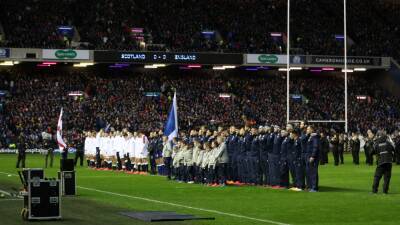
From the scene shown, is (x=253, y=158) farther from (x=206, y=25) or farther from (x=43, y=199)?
(x=206, y=25)

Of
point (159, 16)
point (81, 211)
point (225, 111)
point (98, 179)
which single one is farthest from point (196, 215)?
point (159, 16)

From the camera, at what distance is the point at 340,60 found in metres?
73.4

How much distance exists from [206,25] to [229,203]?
5459cm

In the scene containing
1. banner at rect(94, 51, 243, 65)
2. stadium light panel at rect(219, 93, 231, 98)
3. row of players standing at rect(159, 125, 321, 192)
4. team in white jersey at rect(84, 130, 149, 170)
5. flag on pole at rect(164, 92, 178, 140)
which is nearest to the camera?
row of players standing at rect(159, 125, 321, 192)

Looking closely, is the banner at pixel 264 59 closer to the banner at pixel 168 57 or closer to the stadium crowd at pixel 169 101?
the banner at pixel 168 57

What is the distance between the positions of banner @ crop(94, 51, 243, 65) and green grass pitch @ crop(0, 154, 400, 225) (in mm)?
37157

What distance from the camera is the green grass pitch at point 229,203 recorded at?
58.4ft

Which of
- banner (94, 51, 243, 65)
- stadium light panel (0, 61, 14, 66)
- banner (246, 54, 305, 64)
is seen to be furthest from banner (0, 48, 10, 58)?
banner (246, 54, 305, 64)

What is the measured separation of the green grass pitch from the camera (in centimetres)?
1780

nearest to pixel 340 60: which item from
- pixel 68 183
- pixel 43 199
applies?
pixel 68 183

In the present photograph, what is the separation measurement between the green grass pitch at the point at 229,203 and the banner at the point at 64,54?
35.6 metres

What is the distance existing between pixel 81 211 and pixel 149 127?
145ft

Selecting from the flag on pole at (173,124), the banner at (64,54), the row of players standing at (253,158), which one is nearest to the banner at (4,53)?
the banner at (64,54)

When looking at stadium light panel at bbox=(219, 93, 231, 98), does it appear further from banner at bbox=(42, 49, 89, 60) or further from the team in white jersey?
the team in white jersey
